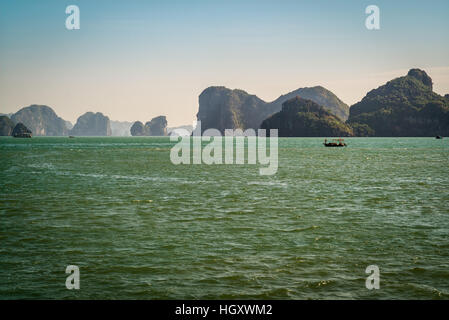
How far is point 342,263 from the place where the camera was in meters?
18.0

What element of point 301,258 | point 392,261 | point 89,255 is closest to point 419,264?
point 392,261

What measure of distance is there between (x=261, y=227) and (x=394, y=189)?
24.9 metres

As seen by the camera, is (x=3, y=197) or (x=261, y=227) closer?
(x=261, y=227)

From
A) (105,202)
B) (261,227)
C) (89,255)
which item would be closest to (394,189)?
(261,227)

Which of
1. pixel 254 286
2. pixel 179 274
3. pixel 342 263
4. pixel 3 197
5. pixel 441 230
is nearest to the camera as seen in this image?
pixel 254 286

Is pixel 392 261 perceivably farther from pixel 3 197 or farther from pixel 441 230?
pixel 3 197

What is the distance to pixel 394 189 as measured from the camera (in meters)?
43.2

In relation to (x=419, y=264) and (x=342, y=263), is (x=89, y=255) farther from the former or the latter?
(x=419, y=264)
